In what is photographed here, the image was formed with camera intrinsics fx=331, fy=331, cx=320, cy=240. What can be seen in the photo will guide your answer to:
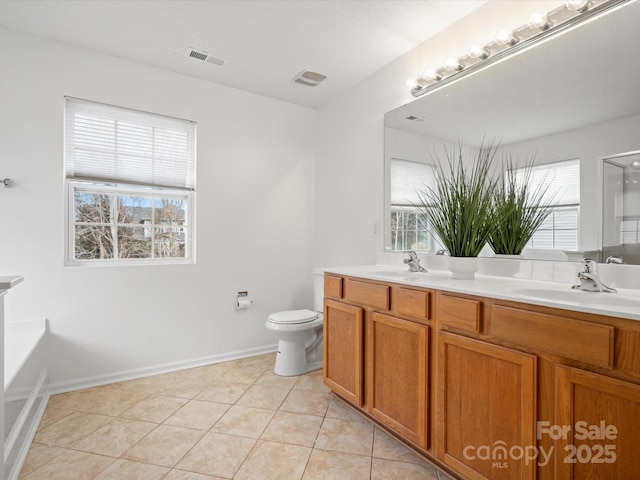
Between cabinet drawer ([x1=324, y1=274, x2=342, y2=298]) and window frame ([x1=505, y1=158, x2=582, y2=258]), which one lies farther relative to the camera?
cabinet drawer ([x1=324, y1=274, x2=342, y2=298])

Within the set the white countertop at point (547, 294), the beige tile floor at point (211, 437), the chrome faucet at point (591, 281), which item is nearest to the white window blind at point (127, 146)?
the beige tile floor at point (211, 437)

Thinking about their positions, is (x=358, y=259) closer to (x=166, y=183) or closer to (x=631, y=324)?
(x=166, y=183)

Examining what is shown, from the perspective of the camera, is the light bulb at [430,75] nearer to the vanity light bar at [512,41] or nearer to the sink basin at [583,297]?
the vanity light bar at [512,41]

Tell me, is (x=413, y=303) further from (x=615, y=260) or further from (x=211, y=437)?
(x=211, y=437)

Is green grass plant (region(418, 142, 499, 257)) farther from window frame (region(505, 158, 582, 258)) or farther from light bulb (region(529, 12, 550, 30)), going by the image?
light bulb (region(529, 12, 550, 30))

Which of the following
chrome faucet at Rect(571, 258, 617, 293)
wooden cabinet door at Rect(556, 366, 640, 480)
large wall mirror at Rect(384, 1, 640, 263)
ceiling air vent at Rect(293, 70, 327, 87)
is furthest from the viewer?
ceiling air vent at Rect(293, 70, 327, 87)

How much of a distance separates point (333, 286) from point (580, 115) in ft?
5.19

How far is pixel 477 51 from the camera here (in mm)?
1897

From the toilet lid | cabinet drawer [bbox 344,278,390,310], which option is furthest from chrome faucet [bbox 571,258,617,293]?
the toilet lid

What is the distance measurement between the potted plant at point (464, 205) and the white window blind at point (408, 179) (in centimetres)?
10

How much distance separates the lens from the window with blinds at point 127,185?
2.43m

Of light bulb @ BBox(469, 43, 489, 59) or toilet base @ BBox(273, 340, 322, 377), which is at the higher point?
light bulb @ BBox(469, 43, 489, 59)

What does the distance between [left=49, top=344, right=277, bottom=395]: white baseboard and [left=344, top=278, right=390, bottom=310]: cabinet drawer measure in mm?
1458

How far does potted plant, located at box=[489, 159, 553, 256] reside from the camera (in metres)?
1.74
